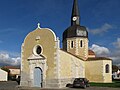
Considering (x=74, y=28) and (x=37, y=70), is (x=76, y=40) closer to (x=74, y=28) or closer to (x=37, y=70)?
(x=74, y=28)

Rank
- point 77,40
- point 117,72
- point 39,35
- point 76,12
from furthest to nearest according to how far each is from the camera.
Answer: point 117,72 < point 76,12 < point 77,40 < point 39,35

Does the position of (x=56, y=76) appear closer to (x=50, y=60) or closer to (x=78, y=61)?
(x=50, y=60)

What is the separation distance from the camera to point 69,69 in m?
28.2

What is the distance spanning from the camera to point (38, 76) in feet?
86.2

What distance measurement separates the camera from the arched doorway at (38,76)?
26.0 m

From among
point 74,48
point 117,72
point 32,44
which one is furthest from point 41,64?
point 117,72

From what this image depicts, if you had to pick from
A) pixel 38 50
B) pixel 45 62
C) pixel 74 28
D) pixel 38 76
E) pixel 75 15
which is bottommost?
pixel 38 76

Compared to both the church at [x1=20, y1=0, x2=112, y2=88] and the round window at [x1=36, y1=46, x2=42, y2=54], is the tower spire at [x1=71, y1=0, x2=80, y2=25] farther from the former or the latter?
the round window at [x1=36, y1=46, x2=42, y2=54]

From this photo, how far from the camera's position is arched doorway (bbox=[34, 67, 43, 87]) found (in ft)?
85.2

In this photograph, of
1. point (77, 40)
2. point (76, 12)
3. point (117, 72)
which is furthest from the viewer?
point (117, 72)

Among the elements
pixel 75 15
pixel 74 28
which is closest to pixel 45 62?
pixel 74 28

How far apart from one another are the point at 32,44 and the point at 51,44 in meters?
3.09

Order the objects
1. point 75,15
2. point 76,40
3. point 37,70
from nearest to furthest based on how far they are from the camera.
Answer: point 37,70
point 76,40
point 75,15

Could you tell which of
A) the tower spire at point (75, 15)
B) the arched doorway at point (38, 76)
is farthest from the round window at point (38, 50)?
the tower spire at point (75, 15)
